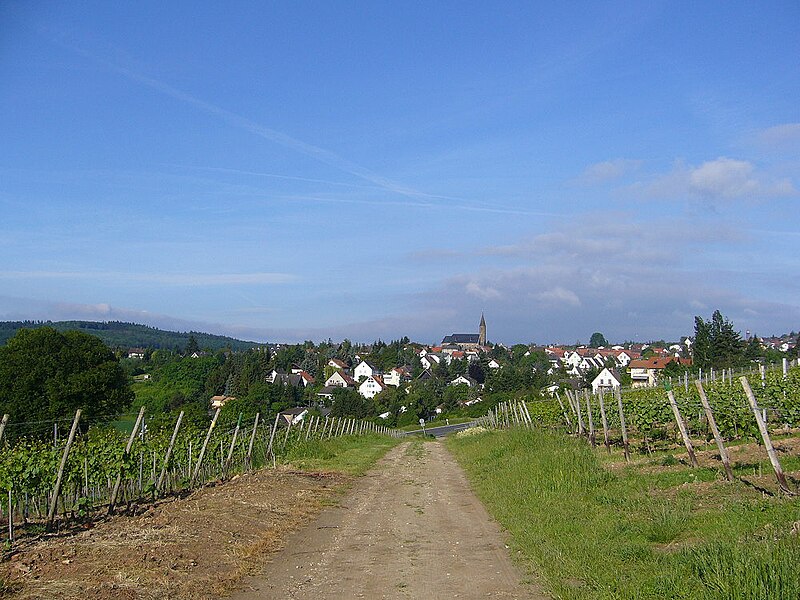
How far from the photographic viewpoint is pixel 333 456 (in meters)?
23.5

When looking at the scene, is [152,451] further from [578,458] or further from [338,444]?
[338,444]

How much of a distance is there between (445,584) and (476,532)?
9.85 ft

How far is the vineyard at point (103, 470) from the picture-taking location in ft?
35.5

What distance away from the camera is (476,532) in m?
10.3

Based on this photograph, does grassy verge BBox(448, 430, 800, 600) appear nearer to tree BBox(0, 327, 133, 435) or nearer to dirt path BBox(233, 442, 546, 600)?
dirt path BBox(233, 442, 546, 600)

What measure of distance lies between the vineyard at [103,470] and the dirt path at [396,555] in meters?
3.69

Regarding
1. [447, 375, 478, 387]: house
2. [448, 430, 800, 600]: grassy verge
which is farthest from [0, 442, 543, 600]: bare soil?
[447, 375, 478, 387]: house

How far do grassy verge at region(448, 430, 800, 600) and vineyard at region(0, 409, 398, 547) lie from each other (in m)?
6.78

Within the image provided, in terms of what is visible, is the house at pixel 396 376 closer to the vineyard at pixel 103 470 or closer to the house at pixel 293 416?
the house at pixel 293 416

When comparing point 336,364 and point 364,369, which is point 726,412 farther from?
point 336,364

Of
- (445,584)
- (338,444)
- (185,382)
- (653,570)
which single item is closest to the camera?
(653,570)

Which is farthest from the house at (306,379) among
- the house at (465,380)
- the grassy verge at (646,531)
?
the grassy verge at (646,531)

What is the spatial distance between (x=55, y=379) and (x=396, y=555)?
3644 cm

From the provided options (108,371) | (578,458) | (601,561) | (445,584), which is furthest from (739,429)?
(108,371)
